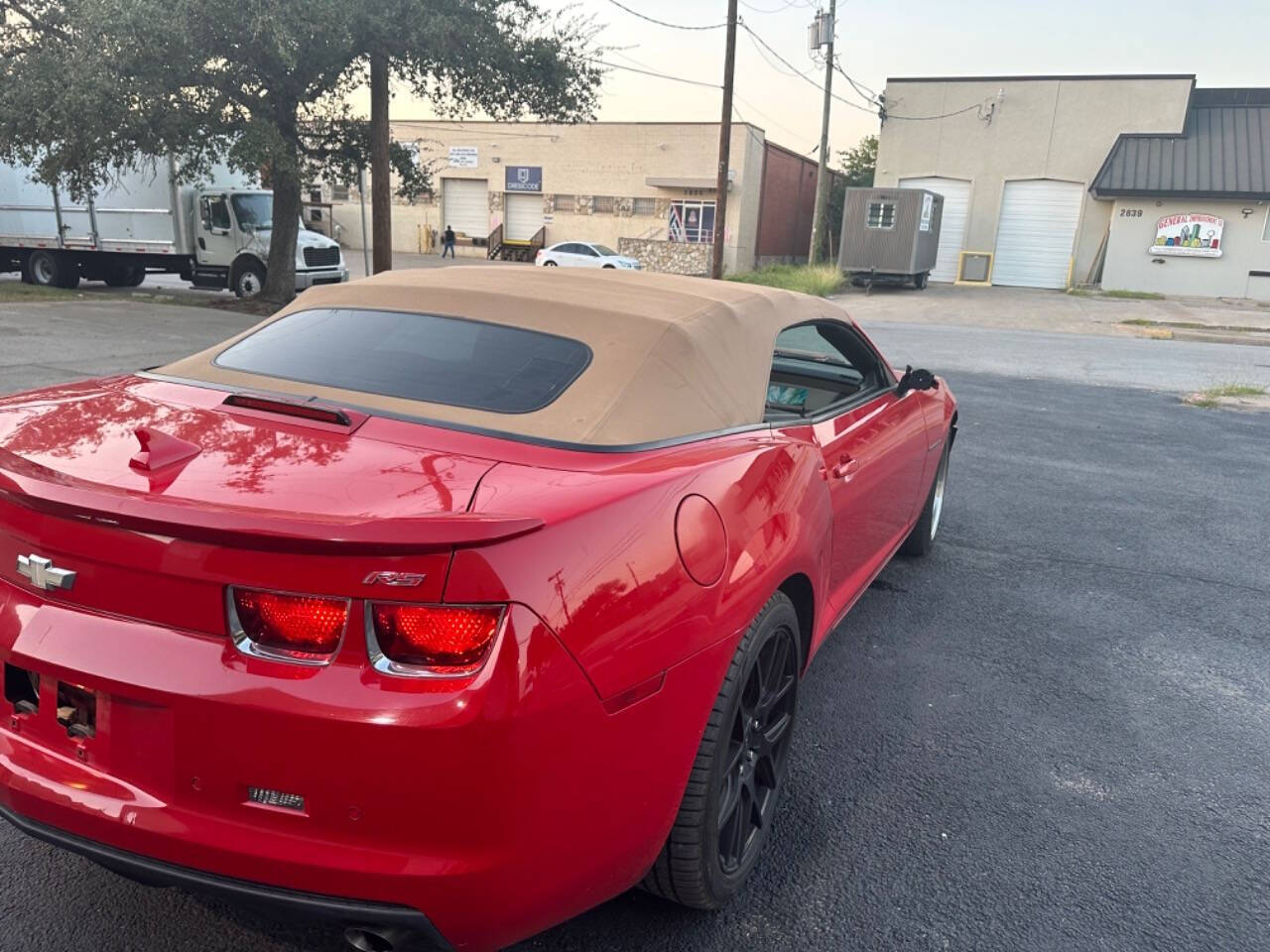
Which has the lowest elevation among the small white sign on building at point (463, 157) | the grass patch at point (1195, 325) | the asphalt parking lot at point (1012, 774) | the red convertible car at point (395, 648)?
the grass patch at point (1195, 325)

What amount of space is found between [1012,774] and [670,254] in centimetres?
4032

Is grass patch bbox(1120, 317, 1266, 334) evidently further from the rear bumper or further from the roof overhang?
the rear bumper

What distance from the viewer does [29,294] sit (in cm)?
1847

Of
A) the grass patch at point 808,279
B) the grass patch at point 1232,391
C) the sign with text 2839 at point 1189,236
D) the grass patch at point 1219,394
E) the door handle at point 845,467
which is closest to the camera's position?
the door handle at point 845,467

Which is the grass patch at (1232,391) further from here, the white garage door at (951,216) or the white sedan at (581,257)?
the white garage door at (951,216)

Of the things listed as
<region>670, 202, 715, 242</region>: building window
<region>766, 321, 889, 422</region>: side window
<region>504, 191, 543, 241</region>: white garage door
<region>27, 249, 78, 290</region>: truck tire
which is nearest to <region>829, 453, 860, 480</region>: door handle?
<region>766, 321, 889, 422</region>: side window

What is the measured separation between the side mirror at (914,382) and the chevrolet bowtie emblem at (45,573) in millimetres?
3259

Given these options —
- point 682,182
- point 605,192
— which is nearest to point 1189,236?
point 682,182

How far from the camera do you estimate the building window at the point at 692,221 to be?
→ 44562 mm

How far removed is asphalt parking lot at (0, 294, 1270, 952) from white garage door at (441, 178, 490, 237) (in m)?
46.2

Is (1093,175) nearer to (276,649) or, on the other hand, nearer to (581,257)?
(581,257)

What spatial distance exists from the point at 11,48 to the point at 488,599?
A: 1893cm

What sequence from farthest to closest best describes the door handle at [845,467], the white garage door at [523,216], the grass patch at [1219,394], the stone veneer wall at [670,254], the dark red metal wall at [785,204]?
the white garage door at [523,216]
the dark red metal wall at [785,204]
the stone veneer wall at [670,254]
the grass patch at [1219,394]
the door handle at [845,467]

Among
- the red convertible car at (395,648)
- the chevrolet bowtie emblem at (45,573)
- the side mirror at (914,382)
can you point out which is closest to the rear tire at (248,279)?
the side mirror at (914,382)
